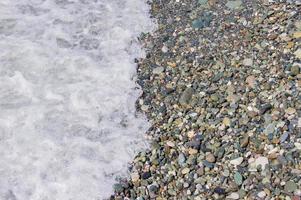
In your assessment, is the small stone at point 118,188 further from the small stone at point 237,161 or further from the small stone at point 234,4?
the small stone at point 234,4

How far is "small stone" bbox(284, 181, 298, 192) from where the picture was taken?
5.40 meters

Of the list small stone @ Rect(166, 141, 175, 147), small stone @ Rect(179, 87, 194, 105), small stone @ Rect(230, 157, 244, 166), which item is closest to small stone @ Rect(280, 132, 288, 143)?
small stone @ Rect(230, 157, 244, 166)

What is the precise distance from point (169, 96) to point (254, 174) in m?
1.78

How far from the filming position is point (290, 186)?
5422 mm

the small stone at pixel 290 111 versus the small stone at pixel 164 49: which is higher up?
the small stone at pixel 164 49

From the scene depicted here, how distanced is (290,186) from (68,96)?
11.1 feet

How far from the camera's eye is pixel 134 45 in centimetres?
809

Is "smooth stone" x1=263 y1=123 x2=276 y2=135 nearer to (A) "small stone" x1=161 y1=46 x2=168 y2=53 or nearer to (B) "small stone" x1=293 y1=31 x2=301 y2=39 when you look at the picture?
(B) "small stone" x1=293 y1=31 x2=301 y2=39

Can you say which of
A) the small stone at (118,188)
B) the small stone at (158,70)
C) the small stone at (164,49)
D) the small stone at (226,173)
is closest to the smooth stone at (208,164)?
the small stone at (226,173)

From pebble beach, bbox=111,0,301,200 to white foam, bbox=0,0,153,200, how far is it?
31 centimetres

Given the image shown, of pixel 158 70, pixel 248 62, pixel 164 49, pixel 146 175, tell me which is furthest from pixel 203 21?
pixel 146 175

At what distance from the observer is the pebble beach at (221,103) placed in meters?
5.73

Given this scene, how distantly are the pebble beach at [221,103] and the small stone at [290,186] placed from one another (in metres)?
0.01

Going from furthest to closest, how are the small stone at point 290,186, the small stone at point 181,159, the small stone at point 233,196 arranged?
1. the small stone at point 181,159
2. the small stone at point 233,196
3. the small stone at point 290,186
